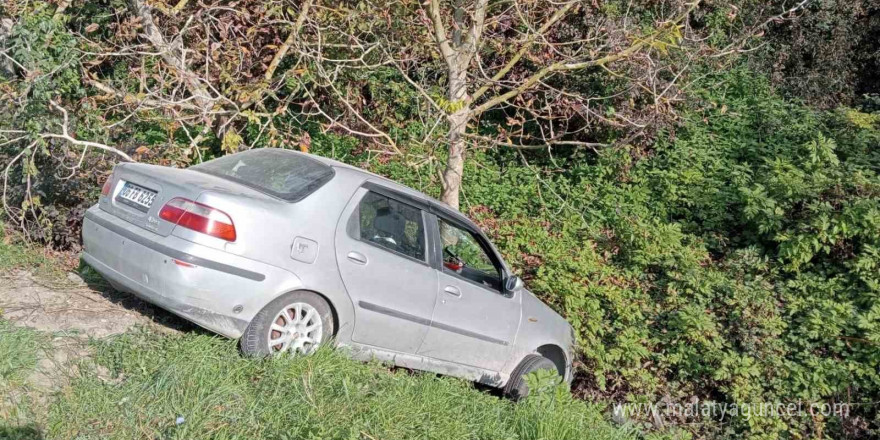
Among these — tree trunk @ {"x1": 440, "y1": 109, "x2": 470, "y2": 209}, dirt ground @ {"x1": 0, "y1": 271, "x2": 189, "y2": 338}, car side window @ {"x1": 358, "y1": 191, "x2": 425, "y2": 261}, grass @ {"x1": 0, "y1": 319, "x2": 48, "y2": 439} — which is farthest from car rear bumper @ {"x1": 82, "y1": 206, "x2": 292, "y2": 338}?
tree trunk @ {"x1": 440, "y1": 109, "x2": 470, "y2": 209}

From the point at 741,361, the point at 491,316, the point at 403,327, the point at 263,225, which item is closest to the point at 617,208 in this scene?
the point at 741,361

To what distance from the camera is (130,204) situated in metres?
5.19

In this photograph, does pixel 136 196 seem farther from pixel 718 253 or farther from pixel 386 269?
pixel 718 253

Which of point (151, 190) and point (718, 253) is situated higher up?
point (718, 253)

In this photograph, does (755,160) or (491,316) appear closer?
(491,316)

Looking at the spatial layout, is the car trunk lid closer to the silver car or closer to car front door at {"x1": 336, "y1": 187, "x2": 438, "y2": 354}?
the silver car

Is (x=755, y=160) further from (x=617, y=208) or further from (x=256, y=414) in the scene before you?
(x=256, y=414)

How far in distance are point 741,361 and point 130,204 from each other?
5647 millimetres

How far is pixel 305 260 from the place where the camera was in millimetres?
4965

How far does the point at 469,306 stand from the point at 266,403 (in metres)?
2.18

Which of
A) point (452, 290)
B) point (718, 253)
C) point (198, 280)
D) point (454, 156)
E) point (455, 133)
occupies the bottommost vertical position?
point (198, 280)

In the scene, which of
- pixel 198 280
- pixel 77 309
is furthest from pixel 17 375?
pixel 77 309

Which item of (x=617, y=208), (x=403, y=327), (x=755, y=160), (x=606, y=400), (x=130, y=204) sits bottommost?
(x=606, y=400)

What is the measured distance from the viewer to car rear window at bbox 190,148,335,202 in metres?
5.24
